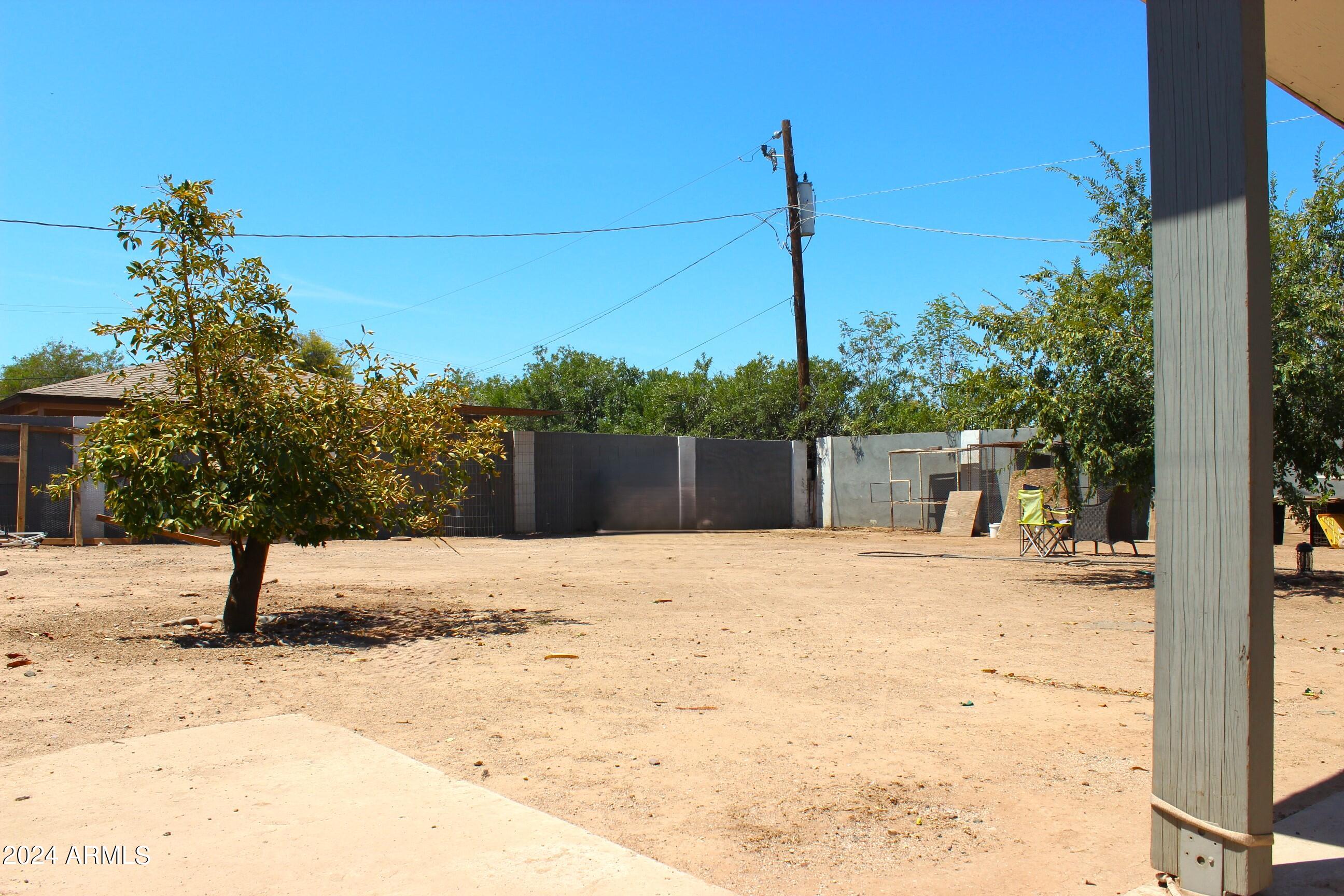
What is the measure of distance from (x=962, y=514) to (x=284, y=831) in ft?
67.9

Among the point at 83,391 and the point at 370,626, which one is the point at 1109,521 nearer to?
the point at 370,626

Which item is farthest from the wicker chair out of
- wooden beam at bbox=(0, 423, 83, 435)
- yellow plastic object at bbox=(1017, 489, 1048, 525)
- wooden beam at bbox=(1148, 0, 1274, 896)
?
wooden beam at bbox=(0, 423, 83, 435)

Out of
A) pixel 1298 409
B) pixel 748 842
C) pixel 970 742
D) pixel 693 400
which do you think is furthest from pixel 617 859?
pixel 693 400

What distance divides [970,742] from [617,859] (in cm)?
210

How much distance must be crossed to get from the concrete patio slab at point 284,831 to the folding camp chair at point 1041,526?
1281 cm

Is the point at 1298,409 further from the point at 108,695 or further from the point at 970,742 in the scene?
the point at 108,695

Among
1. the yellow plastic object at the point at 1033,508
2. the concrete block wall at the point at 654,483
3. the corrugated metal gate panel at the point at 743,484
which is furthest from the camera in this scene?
the corrugated metal gate panel at the point at 743,484

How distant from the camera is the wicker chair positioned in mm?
13070

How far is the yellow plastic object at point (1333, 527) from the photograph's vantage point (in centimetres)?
1619

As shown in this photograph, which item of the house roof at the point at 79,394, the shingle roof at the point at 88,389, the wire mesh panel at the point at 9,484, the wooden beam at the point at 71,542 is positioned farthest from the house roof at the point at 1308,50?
the shingle roof at the point at 88,389

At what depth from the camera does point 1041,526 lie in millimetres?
15141

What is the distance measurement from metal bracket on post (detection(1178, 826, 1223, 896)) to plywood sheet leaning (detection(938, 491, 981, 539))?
19.7 m

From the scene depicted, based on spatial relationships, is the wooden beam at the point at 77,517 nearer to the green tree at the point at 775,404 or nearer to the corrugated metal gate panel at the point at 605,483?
the corrugated metal gate panel at the point at 605,483

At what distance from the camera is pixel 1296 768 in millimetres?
4086
